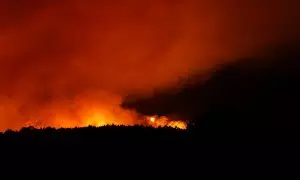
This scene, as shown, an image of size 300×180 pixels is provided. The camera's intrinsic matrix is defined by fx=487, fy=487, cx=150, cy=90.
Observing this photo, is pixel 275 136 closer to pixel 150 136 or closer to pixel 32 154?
pixel 150 136

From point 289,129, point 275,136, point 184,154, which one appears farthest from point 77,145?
point 289,129

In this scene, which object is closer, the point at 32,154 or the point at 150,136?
the point at 32,154

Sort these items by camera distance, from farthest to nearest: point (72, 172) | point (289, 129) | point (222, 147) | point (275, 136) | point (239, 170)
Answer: point (289, 129) → point (275, 136) → point (222, 147) → point (239, 170) → point (72, 172)

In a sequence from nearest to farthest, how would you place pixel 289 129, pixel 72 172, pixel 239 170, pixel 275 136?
pixel 72 172 < pixel 239 170 < pixel 275 136 < pixel 289 129

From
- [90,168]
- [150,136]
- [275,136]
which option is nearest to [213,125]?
[275,136]

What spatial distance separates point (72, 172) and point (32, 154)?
179cm

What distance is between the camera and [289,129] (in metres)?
21.3

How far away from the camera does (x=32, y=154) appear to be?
16.4 metres

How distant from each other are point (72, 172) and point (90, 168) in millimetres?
606

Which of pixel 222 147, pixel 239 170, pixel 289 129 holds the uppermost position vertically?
pixel 289 129

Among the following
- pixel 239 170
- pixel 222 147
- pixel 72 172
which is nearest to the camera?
pixel 72 172

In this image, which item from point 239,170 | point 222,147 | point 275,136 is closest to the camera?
point 239,170

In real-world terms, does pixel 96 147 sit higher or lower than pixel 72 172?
higher

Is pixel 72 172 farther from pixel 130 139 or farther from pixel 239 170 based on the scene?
pixel 239 170
